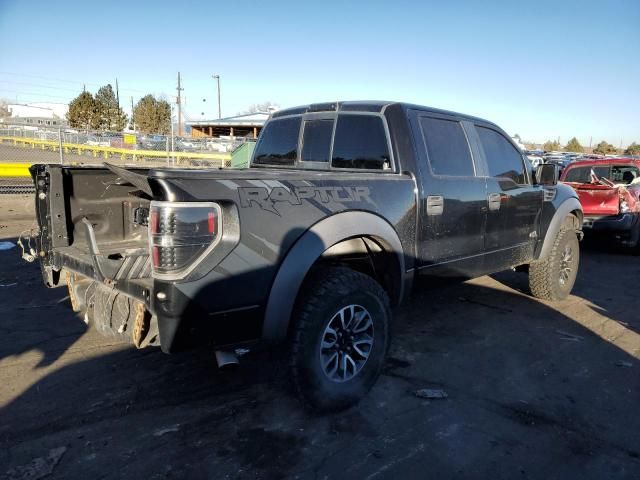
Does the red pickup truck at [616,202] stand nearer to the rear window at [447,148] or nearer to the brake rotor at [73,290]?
the rear window at [447,148]

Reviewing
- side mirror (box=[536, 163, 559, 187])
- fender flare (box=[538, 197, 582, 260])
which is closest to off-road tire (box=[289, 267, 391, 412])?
side mirror (box=[536, 163, 559, 187])

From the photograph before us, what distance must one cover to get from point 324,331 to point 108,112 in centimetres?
5127

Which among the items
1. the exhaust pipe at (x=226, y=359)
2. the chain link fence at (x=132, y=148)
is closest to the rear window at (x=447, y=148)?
the exhaust pipe at (x=226, y=359)

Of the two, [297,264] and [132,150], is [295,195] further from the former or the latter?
[132,150]

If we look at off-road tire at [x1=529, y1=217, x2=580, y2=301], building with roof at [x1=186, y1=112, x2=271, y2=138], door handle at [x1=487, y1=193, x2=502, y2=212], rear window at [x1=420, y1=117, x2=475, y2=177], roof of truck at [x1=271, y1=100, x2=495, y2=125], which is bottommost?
off-road tire at [x1=529, y1=217, x2=580, y2=301]

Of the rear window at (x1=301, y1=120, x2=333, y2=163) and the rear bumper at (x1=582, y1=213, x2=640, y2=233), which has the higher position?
the rear window at (x1=301, y1=120, x2=333, y2=163)

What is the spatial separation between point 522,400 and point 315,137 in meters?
2.58

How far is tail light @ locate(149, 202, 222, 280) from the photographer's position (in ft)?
7.86

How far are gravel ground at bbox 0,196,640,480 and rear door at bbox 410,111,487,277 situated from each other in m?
0.84

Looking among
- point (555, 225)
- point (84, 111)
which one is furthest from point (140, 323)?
point (84, 111)

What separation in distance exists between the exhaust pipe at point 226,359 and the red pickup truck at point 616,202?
826 cm

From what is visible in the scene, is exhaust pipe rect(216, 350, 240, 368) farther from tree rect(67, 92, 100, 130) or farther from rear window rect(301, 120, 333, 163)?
tree rect(67, 92, 100, 130)

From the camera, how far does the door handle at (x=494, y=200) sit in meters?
4.38

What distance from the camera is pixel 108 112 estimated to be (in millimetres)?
48031
